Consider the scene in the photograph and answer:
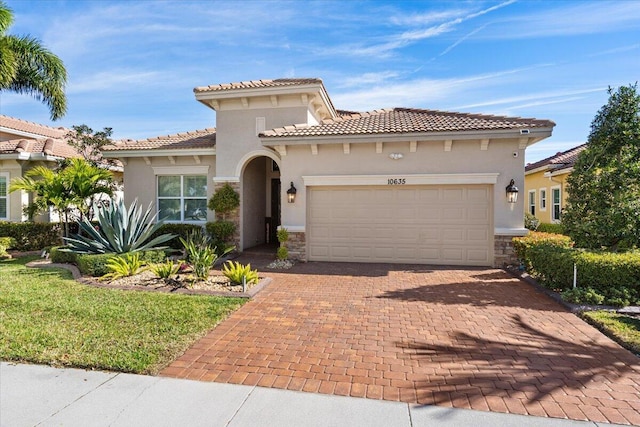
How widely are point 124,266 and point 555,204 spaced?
20658 millimetres

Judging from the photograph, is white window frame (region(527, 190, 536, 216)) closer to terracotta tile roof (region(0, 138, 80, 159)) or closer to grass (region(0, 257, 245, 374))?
grass (region(0, 257, 245, 374))

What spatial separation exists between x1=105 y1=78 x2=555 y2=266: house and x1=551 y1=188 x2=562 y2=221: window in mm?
10955

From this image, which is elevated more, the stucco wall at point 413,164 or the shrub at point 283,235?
the stucco wall at point 413,164

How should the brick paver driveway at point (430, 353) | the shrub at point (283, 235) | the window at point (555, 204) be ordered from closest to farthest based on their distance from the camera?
the brick paver driveway at point (430, 353) < the shrub at point (283, 235) < the window at point (555, 204)

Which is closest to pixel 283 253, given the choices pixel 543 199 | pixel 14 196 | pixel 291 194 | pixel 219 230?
pixel 291 194

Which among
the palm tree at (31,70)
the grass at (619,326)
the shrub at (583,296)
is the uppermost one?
the palm tree at (31,70)

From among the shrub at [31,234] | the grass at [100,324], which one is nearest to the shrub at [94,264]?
the grass at [100,324]

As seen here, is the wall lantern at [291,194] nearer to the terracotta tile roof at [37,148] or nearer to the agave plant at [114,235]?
the agave plant at [114,235]

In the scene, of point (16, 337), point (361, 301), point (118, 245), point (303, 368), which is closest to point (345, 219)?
point (361, 301)

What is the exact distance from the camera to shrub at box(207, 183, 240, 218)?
12609 millimetres

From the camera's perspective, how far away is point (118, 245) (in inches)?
378

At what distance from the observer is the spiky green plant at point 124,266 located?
27.7ft

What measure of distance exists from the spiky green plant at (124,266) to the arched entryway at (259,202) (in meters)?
4.27

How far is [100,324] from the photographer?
549cm
